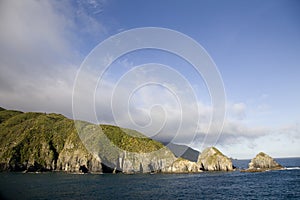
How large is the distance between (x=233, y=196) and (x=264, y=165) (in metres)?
134

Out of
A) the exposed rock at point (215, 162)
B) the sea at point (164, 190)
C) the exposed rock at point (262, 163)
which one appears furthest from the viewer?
the exposed rock at point (215, 162)

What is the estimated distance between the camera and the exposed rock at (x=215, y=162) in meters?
184

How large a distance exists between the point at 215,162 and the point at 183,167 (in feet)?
81.9

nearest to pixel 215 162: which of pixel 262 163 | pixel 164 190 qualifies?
pixel 262 163

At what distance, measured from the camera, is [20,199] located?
6400 centimetres

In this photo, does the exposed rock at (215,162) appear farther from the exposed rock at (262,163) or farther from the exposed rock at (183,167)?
the exposed rock at (262,163)

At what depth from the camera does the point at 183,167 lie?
603 ft

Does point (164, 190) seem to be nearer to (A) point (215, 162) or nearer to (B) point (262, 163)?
(A) point (215, 162)

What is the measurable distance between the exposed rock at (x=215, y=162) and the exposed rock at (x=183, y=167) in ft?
19.5

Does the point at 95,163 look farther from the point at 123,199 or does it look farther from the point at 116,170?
the point at 123,199

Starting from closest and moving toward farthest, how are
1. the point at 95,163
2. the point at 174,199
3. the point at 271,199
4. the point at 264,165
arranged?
the point at 271,199, the point at 174,199, the point at 264,165, the point at 95,163

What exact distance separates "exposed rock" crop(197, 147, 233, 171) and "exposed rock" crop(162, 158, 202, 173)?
594 cm

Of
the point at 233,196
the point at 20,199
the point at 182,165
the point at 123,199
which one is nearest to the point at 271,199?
the point at 233,196

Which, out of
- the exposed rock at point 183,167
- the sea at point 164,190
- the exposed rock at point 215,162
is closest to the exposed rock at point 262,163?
the exposed rock at point 215,162
